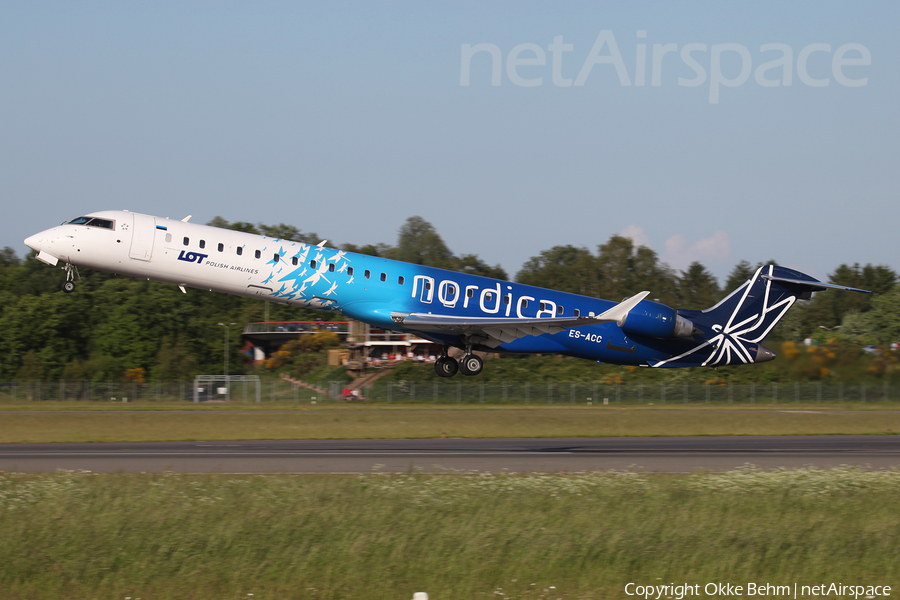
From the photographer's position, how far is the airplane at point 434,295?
24.3 m

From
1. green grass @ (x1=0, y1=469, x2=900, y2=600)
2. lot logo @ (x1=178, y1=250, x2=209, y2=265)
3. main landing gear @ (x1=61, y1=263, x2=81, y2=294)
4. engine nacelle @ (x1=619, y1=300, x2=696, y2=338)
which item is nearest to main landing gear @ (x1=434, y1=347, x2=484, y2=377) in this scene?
engine nacelle @ (x1=619, y1=300, x2=696, y2=338)

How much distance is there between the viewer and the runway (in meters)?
22.2

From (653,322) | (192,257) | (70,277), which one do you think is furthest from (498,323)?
(70,277)

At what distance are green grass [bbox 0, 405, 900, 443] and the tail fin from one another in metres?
4.75

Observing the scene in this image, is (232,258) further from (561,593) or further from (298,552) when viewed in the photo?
(561,593)

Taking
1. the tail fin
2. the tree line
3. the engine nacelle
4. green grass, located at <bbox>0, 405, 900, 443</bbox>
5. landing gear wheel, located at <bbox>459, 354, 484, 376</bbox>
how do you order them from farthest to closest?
the tree line → green grass, located at <bbox>0, 405, 900, 443</bbox> → the tail fin → the engine nacelle → landing gear wheel, located at <bbox>459, 354, 484, 376</bbox>

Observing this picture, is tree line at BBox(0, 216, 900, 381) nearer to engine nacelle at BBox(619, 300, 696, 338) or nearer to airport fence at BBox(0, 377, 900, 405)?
airport fence at BBox(0, 377, 900, 405)

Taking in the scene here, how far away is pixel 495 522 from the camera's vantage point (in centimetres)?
1436

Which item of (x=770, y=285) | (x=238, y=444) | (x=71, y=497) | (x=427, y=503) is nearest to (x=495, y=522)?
(x=427, y=503)

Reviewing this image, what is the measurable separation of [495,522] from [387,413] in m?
25.9

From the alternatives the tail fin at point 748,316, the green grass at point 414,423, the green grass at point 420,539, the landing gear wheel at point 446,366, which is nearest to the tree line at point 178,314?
the green grass at point 414,423

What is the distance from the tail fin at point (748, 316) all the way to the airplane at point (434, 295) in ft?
0.13

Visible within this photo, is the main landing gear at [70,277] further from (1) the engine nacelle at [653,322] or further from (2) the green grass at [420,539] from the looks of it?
(1) the engine nacelle at [653,322]

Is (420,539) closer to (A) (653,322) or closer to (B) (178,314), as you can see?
(A) (653,322)
